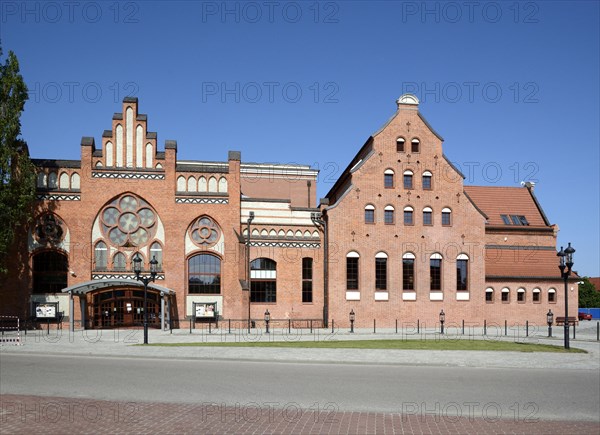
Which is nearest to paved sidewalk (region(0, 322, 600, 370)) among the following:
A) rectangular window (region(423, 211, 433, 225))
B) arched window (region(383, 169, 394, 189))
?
rectangular window (region(423, 211, 433, 225))

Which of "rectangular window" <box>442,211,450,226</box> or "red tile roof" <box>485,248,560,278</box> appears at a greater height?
"rectangular window" <box>442,211,450,226</box>

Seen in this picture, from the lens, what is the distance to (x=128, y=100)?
3947 centimetres

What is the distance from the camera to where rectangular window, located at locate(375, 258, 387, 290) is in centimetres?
4178

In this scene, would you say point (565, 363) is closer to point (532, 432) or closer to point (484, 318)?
point (532, 432)

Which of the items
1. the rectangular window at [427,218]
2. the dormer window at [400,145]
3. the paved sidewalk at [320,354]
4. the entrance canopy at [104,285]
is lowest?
the paved sidewalk at [320,354]

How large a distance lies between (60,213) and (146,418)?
100 feet

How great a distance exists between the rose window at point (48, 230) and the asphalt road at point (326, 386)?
1941 cm

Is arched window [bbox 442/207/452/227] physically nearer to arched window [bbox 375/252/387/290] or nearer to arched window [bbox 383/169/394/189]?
arched window [bbox 383/169/394/189]

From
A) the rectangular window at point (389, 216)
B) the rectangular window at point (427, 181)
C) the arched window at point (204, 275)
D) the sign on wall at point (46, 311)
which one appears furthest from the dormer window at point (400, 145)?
the sign on wall at point (46, 311)

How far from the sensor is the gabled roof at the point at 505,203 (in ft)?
160

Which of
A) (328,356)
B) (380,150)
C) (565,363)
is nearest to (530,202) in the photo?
(380,150)

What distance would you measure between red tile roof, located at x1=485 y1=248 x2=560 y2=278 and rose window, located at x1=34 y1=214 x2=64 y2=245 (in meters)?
31.5

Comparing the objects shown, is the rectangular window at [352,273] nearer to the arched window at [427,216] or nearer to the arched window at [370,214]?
the arched window at [370,214]

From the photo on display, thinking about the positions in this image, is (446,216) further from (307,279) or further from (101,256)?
(101,256)
